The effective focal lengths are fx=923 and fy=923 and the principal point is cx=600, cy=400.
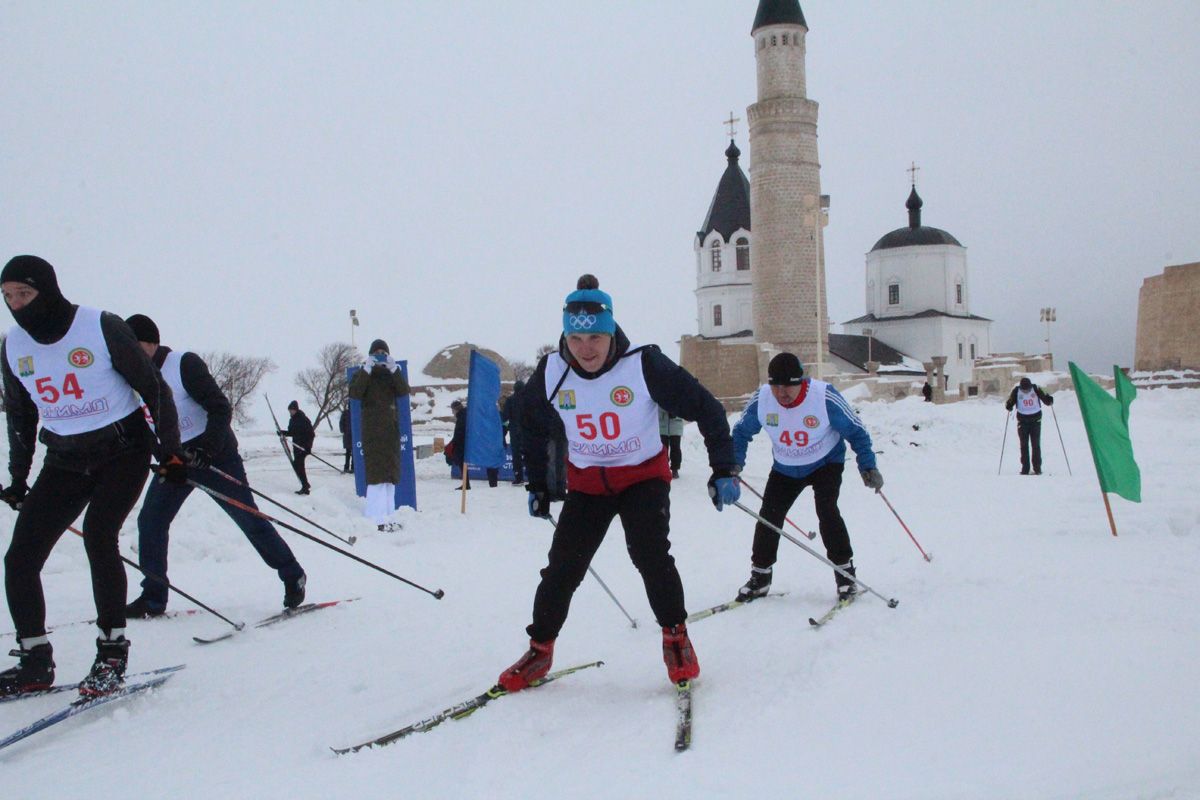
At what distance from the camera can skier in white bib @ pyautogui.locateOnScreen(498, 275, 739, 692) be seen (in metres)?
3.89

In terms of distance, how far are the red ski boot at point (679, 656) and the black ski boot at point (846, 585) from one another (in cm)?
197

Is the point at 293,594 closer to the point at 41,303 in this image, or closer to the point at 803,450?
the point at 41,303

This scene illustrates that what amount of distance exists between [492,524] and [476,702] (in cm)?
694

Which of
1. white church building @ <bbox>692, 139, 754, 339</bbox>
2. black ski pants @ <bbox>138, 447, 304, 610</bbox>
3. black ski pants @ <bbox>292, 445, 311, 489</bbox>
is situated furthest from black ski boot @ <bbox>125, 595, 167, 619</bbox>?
white church building @ <bbox>692, 139, 754, 339</bbox>

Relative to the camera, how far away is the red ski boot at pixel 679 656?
3834mm

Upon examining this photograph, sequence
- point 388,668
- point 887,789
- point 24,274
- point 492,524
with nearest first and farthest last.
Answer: point 887,789 < point 24,274 < point 388,668 < point 492,524

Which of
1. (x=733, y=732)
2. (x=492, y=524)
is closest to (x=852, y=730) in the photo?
(x=733, y=732)

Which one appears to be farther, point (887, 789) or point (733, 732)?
point (733, 732)

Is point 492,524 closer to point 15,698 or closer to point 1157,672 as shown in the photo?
point 15,698

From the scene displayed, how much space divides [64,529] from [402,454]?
7.14 m

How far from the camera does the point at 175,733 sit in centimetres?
369

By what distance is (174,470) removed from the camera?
440cm

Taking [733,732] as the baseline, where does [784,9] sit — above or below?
above

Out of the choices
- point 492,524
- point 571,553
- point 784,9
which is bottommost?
point 492,524
